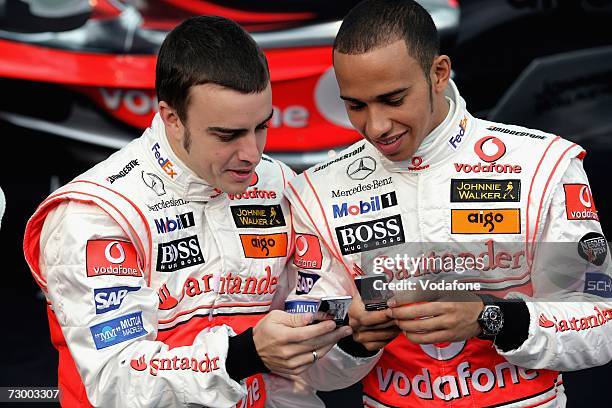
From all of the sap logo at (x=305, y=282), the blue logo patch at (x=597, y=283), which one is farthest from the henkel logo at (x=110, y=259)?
the blue logo patch at (x=597, y=283)

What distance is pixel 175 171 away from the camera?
2.60 metres

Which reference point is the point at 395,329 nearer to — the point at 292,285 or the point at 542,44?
the point at 292,285

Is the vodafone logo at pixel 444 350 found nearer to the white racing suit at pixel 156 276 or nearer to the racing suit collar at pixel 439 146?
the white racing suit at pixel 156 276

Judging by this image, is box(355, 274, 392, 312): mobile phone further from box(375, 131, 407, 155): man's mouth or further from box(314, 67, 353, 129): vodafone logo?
box(314, 67, 353, 129): vodafone logo

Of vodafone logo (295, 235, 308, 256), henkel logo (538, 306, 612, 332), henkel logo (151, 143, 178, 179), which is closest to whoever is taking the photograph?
henkel logo (538, 306, 612, 332)

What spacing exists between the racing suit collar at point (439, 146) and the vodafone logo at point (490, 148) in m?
0.04

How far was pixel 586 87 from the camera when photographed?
3725mm

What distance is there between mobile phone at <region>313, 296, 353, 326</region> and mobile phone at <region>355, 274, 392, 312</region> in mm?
47

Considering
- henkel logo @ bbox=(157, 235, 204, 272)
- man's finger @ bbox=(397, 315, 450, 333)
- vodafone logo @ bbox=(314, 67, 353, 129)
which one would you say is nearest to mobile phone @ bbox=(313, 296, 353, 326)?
man's finger @ bbox=(397, 315, 450, 333)

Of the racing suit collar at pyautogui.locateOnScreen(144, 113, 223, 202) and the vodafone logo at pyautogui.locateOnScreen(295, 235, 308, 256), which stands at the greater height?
the racing suit collar at pyautogui.locateOnScreen(144, 113, 223, 202)

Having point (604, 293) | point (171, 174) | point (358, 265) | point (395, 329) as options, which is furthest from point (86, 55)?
point (604, 293)

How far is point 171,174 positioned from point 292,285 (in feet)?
1.58

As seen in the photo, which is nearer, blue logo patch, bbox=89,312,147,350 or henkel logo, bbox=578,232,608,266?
blue logo patch, bbox=89,312,147,350

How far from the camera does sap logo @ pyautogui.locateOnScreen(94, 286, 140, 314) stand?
2.41m
